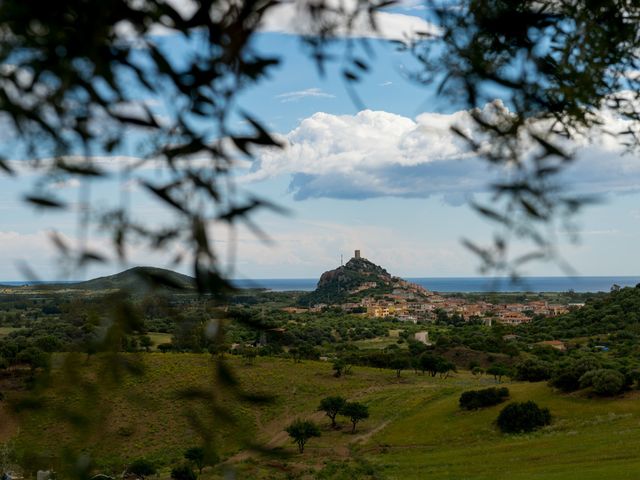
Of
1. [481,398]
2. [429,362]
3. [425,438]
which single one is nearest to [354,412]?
[425,438]

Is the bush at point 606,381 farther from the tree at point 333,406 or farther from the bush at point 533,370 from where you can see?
the tree at point 333,406

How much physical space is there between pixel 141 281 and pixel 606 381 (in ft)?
114

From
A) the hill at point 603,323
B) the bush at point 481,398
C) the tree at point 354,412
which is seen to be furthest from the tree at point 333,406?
the hill at point 603,323

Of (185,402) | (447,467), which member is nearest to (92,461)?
(185,402)

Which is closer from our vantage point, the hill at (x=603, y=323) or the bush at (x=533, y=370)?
the bush at (x=533, y=370)

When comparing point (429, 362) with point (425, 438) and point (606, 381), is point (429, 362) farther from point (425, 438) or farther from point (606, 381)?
point (606, 381)

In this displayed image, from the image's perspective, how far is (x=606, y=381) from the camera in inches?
1272

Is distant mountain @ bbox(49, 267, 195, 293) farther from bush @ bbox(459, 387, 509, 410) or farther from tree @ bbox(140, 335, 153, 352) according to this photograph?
bush @ bbox(459, 387, 509, 410)

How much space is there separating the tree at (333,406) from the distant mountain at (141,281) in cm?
3750

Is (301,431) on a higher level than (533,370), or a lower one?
lower

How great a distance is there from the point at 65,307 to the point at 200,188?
1.34ft

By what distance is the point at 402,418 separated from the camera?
1478 inches

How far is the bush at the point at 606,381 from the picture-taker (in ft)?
106

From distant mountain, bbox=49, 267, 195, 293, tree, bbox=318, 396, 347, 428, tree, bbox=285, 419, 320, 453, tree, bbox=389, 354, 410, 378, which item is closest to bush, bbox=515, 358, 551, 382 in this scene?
tree, bbox=389, 354, 410, 378
